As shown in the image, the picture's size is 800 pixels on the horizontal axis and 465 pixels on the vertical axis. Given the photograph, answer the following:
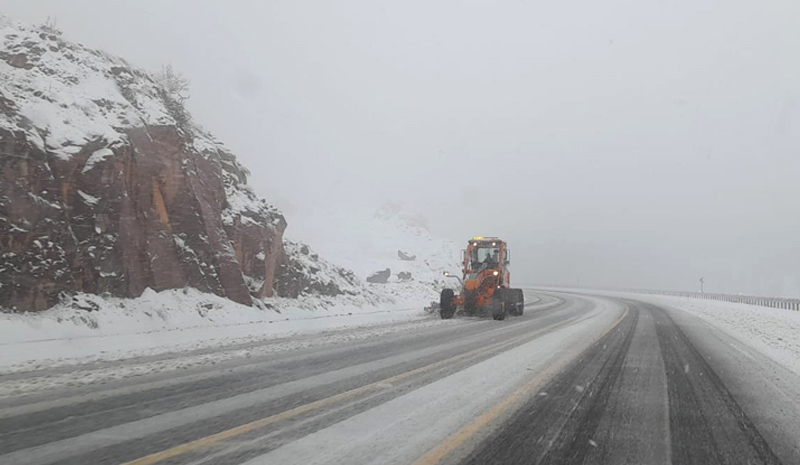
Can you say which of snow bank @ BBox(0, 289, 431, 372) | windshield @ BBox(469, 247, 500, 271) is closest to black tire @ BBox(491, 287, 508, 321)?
windshield @ BBox(469, 247, 500, 271)

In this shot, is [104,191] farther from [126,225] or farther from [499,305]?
[499,305]

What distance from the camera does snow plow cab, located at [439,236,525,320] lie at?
1866 centimetres

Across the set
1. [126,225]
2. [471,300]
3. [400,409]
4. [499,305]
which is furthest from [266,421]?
[471,300]

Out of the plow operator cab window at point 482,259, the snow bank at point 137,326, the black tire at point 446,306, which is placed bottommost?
the snow bank at point 137,326

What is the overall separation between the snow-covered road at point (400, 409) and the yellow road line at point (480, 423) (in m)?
0.02

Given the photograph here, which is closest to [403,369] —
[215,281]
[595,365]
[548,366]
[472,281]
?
[548,366]

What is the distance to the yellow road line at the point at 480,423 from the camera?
380cm

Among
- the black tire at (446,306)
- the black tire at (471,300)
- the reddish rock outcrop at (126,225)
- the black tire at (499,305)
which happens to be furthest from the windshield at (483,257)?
the reddish rock outcrop at (126,225)

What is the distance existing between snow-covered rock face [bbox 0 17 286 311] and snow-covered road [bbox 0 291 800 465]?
4930mm

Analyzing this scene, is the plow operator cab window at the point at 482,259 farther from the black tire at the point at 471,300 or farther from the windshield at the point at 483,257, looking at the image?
the black tire at the point at 471,300

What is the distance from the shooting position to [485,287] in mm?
19125

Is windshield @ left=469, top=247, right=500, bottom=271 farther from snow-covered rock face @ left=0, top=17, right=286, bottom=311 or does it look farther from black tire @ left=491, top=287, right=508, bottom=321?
snow-covered rock face @ left=0, top=17, right=286, bottom=311

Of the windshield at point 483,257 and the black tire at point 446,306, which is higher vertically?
the windshield at point 483,257

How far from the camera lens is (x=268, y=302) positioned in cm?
1725
